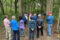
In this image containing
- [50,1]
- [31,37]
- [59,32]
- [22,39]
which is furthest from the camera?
[50,1]

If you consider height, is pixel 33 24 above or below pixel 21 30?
above

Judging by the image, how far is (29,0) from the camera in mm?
20859

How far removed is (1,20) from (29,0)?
10213mm

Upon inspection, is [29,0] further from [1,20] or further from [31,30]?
[31,30]

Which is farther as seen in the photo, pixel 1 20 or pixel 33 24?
pixel 1 20

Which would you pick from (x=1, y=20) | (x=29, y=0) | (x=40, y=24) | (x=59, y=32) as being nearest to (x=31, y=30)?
(x=40, y=24)

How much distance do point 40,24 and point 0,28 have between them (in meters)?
4.98

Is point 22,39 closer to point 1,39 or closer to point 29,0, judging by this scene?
point 1,39

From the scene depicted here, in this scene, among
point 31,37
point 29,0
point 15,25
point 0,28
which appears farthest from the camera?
point 29,0

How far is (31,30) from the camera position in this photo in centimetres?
706

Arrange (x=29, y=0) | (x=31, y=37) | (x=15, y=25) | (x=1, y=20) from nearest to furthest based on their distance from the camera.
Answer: (x=15, y=25), (x=31, y=37), (x=1, y=20), (x=29, y=0)

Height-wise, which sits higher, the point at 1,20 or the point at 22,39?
the point at 1,20

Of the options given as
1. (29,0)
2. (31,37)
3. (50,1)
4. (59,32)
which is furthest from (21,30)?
(29,0)

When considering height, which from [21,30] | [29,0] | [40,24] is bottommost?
[21,30]
